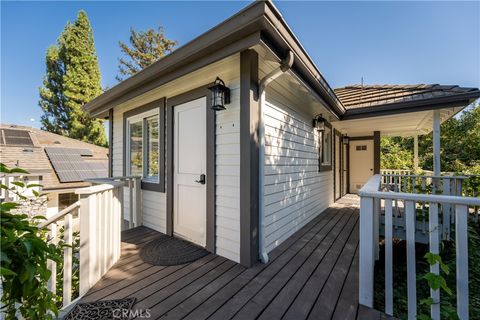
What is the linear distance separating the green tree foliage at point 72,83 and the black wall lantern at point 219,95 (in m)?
15.7

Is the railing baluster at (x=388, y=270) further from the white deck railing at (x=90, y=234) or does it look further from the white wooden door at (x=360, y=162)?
the white wooden door at (x=360, y=162)

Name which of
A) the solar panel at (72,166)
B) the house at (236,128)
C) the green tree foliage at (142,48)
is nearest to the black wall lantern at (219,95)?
the house at (236,128)

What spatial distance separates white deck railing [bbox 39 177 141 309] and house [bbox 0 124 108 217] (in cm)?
641

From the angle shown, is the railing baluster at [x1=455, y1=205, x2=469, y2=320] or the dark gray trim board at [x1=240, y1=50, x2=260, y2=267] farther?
the dark gray trim board at [x1=240, y1=50, x2=260, y2=267]

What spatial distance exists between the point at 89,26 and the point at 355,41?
16837 millimetres

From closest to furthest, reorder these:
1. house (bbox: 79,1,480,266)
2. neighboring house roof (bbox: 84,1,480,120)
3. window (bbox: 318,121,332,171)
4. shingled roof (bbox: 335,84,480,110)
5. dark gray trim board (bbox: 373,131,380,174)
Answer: neighboring house roof (bbox: 84,1,480,120), house (bbox: 79,1,480,266), shingled roof (bbox: 335,84,480,110), window (bbox: 318,121,332,171), dark gray trim board (bbox: 373,131,380,174)

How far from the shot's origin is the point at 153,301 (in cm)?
191

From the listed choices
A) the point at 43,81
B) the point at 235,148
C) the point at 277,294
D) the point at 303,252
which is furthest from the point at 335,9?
the point at 43,81

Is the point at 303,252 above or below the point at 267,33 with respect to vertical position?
below

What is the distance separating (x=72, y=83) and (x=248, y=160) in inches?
676

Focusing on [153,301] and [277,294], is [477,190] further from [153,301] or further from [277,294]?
[153,301]

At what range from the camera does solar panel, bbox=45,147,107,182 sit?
868cm

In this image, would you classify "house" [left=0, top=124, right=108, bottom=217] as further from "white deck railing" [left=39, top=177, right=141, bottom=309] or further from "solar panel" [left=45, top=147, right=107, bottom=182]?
"white deck railing" [left=39, top=177, right=141, bottom=309]

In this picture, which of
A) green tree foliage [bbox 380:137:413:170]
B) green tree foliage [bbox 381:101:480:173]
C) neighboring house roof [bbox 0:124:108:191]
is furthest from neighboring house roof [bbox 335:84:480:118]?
neighboring house roof [bbox 0:124:108:191]
